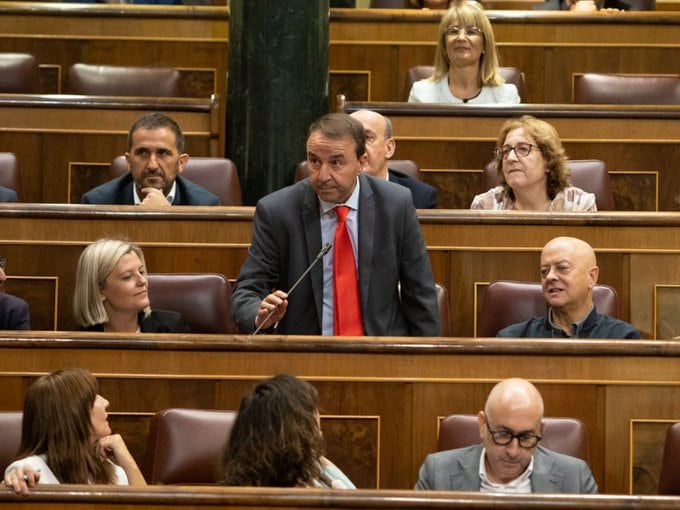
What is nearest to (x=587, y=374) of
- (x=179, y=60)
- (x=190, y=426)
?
(x=190, y=426)

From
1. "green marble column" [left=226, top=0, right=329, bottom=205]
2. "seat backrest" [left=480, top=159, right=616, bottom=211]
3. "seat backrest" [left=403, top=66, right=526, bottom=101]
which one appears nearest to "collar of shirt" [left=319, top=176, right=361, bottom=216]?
"seat backrest" [left=480, top=159, right=616, bottom=211]

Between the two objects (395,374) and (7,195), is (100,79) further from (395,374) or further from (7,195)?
(395,374)

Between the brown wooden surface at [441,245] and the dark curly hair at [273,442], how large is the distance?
1275 mm


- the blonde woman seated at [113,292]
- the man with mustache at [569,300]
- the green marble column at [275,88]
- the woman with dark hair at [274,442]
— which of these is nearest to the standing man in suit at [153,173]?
the green marble column at [275,88]

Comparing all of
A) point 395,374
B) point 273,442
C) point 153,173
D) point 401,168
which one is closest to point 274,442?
point 273,442

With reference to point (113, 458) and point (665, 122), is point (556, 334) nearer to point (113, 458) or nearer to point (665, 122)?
point (113, 458)

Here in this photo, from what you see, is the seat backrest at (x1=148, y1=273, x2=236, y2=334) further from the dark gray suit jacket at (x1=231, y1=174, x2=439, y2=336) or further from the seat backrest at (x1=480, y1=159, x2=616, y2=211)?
the seat backrest at (x1=480, y1=159, x2=616, y2=211)

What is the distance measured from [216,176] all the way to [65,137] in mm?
572

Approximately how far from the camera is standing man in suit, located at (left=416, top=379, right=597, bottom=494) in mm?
2758

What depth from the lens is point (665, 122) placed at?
15.1 feet

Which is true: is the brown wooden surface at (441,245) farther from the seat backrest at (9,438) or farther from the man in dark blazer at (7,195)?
the seat backrest at (9,438)

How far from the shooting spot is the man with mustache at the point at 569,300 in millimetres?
3447

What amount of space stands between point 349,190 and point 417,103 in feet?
4.42

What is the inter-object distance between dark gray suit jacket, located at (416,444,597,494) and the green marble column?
1.86 metres
